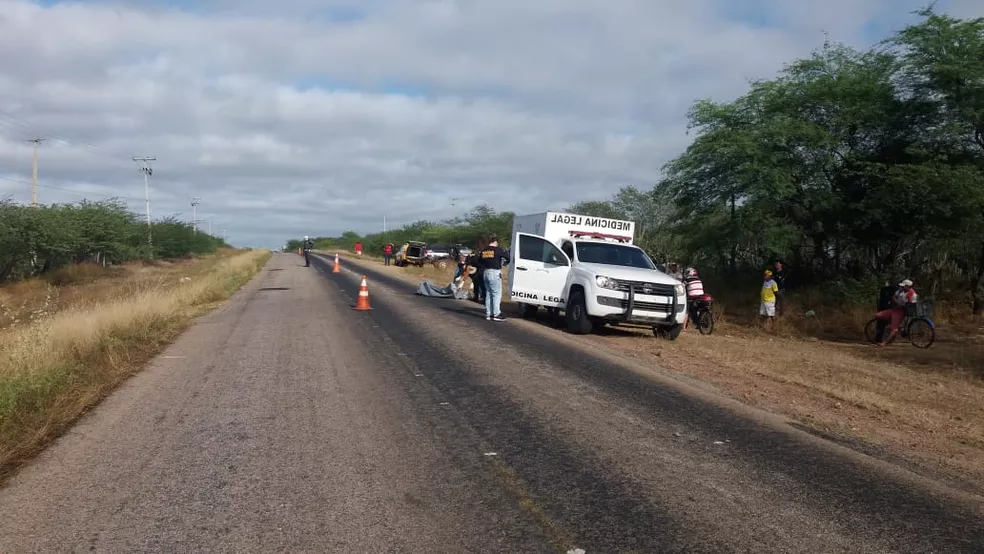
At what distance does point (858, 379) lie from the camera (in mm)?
11250

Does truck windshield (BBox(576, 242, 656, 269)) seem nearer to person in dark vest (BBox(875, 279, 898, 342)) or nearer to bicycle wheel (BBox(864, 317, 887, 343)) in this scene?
person in dark vest (BBox(875, 279, 898, 342))

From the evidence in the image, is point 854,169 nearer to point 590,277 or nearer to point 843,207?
point 843,207

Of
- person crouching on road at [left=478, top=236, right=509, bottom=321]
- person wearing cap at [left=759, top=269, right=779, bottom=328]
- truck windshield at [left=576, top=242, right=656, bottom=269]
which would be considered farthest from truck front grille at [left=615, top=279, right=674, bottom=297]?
person wearing cap at [left=759, top=269, right=779, bottom=328]

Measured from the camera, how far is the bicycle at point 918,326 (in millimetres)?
15734

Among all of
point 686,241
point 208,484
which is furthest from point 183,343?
point 686,241

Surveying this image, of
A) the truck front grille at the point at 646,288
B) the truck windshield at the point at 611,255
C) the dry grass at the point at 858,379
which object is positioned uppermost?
the truck windshield at the point at 611,255

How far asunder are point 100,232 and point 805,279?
133ft

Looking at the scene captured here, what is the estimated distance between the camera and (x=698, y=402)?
27.7ft

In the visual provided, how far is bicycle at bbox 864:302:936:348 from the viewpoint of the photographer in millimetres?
15734

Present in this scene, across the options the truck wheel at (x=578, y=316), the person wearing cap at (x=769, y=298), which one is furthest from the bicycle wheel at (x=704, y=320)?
the truck wheel at (x=578, y=316)

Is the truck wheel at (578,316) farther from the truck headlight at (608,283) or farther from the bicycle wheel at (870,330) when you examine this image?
the bicycle wheel at (870,330)

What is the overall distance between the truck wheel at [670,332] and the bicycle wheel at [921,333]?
520 cm

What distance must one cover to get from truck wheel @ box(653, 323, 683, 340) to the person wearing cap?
449cm

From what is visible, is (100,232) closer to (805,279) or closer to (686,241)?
(686,241)
